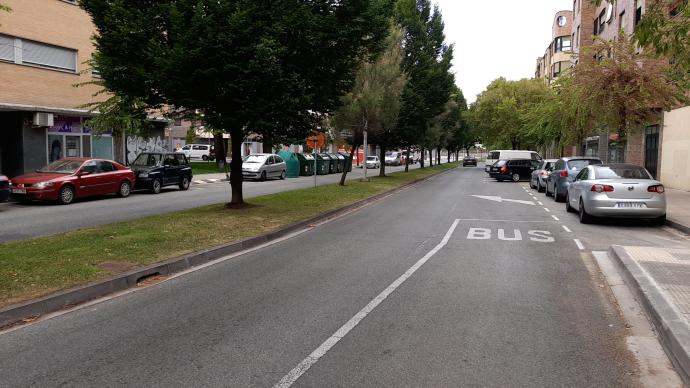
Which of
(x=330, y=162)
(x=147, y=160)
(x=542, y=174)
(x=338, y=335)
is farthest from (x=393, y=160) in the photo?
(x=338, y=335)

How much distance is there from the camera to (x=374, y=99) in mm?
25062

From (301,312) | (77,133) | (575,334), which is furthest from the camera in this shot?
(77,133)

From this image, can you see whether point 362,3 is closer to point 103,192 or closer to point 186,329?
point 186,329

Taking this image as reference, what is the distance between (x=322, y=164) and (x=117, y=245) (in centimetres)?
3053

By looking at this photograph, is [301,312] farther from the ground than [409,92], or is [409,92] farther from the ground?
[409,92]

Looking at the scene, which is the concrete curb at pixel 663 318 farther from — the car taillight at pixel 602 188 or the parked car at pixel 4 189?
the parked car at pixel 4 189

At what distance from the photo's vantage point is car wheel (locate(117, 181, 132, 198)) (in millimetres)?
19141

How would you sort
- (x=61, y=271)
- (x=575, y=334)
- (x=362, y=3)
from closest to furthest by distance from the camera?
(x=575, y=334), (x=61, y=271), (x=362, y=3)

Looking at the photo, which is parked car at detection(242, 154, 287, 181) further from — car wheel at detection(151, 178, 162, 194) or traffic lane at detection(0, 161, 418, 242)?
car wheel at detection(151, 178, 162, 194)

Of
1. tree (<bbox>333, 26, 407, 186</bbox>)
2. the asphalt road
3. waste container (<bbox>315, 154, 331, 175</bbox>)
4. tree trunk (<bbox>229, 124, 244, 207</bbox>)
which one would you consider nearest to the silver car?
the asphalt road

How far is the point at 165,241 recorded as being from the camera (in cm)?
921

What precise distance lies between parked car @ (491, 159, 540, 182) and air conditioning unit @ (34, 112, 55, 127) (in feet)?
79.0

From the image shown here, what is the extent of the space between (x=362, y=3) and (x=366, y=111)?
12.8m

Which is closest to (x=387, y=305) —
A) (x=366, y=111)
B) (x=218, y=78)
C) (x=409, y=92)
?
(x=218, y=78)
